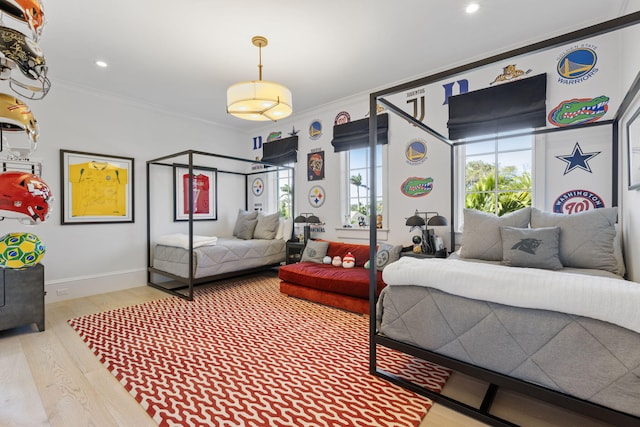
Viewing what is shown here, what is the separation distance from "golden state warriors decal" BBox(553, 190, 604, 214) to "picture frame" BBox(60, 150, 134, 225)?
16.8ft

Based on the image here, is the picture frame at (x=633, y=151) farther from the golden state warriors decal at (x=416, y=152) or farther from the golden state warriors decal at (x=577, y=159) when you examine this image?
the golden state warriors decal at (x=416, y=152)

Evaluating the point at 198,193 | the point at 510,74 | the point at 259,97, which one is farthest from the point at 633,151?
the point at 198,193

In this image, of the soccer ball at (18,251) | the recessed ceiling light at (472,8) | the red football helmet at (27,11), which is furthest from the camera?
the soccer ball at (18,251)

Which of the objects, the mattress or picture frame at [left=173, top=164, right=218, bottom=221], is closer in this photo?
the mattress

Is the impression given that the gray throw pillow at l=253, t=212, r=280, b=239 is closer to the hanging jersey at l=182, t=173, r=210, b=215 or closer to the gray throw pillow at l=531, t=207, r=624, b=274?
the hanging jersey at l=182, t=173, r=210, b=215

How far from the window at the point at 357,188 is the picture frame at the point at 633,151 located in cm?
249

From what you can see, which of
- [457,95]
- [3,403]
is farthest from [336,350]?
[457,95]

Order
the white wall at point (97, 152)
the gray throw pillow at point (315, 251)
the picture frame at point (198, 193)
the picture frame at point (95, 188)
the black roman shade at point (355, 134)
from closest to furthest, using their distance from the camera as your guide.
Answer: the white wall at point (97, 152) < the picture frame at point (95, 188) < the black roman shade at point (355, 134) < the gray throw pillow at point (315, 251) < the picture frame at point (198, 193)

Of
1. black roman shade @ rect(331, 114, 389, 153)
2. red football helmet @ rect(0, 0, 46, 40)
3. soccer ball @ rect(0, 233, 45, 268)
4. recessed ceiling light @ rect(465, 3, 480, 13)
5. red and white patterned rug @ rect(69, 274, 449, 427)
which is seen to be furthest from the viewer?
black roman shade @ rect(331, 114, 389, 153)

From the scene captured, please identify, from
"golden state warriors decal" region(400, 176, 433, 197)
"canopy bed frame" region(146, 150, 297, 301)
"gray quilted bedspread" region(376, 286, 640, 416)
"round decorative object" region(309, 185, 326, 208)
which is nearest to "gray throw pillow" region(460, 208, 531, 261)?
"golden state warriors decal" region(400, 176, 433, 197)

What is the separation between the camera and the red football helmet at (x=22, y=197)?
145 cm

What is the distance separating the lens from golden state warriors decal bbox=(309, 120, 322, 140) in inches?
183

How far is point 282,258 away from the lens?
4766mm

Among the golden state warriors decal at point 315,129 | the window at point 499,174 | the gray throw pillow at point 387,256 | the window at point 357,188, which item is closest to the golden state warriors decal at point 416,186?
the window at point 499,174
